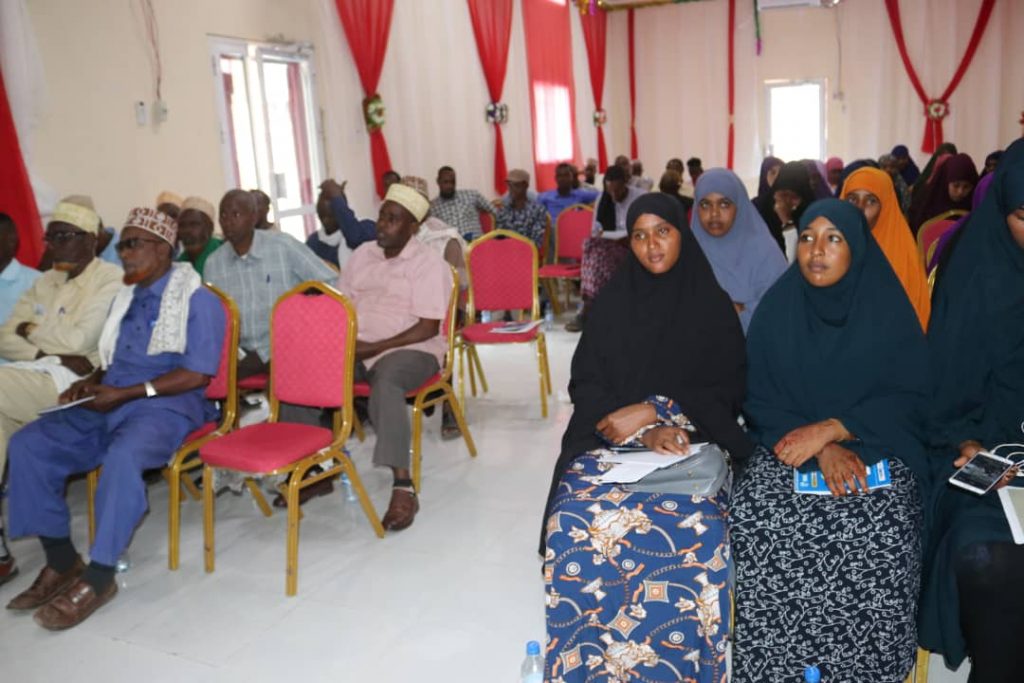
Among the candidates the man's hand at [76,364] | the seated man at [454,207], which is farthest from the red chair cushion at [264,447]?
the seated man at [454,207]

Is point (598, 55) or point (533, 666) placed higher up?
point (598, 55)

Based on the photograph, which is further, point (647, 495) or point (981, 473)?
point (647, 495)

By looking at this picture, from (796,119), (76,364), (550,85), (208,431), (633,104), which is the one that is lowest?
(208,431)

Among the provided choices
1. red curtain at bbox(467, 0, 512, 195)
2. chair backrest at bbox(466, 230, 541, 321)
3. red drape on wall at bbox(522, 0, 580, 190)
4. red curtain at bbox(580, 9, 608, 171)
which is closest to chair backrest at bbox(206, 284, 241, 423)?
chair backrest at bbox(466, 230, 541, 321)

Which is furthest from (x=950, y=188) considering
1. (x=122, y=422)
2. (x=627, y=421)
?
(x=122, y=422)

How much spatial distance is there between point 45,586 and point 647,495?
206cm

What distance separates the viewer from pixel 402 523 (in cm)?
308

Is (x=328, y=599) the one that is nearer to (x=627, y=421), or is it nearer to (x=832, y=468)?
(x=627, y=421)

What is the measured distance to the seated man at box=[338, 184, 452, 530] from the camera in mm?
3354

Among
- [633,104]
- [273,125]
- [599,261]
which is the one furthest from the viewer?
[633,104]

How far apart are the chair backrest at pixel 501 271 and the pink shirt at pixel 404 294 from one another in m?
1.02

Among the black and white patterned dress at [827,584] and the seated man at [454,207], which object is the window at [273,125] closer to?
the seated man at [454,207]

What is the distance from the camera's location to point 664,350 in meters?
2.31

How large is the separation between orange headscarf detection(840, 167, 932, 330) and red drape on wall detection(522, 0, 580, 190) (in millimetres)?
7337
